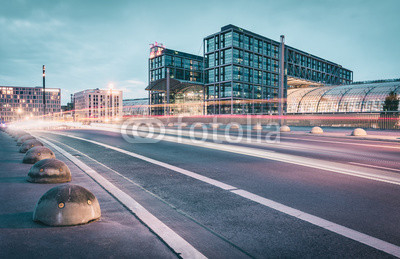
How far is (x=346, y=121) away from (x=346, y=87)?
34.2 m

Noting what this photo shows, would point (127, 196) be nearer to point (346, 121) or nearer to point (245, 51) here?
point (346, 121)

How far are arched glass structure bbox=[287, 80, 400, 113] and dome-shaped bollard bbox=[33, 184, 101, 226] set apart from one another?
57695 millimetres

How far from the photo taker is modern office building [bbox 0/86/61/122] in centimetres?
17488

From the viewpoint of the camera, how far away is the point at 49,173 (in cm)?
563

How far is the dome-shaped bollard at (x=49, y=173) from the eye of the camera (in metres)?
5.59

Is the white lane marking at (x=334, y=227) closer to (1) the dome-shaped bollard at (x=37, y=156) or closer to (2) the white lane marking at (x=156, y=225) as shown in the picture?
(2) the white lane marking at (x=156, y=225)

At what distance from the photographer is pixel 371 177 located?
638 cm

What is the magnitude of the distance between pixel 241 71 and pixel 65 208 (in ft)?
266

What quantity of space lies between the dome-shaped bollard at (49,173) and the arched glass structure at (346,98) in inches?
2235

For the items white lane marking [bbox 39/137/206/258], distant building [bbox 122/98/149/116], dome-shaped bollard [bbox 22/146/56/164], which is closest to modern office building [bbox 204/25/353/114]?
distant building [bbox 122/98/149/116]

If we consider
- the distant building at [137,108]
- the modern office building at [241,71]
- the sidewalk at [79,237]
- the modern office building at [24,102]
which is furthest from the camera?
the modern office building at [24,102]

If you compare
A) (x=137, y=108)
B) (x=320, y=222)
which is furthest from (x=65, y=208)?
(x=137, y=108)

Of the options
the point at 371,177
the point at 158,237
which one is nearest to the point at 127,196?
the point at 158,237

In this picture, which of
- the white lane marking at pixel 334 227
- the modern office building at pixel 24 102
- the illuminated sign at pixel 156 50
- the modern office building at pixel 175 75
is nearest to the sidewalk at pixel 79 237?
the white lane marking at pixel 334 227
